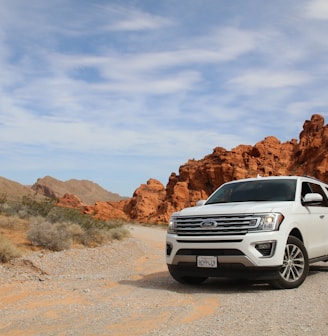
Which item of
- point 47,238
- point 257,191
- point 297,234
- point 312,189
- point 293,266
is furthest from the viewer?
point 47,238

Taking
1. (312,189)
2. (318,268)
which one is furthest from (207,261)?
(318,268)

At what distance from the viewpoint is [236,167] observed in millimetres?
60844

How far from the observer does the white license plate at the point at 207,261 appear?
24.4 feet

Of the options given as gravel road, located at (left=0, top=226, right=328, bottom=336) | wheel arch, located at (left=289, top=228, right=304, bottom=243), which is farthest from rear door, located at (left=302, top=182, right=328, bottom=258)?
gravel road, located at (left=0, top=226, right=328, bottom=336)

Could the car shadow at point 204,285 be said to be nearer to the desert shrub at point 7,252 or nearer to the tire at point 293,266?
the tire at point 293,266

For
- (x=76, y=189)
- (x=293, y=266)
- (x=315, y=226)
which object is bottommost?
(x=293, y=266)

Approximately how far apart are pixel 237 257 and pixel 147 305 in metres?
1.61

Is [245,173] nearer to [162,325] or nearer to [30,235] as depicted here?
[30,235]

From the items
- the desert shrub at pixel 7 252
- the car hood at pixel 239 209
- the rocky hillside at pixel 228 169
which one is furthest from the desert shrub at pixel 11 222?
the rocky hillside at pixel 228 169

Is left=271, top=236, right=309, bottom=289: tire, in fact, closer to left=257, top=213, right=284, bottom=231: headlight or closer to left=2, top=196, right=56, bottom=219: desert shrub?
left=257, top=213, right=284, bottom=231: headlight

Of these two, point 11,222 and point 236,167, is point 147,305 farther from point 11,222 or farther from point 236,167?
point 236,167

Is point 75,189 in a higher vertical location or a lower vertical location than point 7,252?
higher

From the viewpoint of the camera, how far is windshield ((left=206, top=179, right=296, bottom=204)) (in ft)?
28.3

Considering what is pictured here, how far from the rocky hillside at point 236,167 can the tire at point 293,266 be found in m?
50.1
